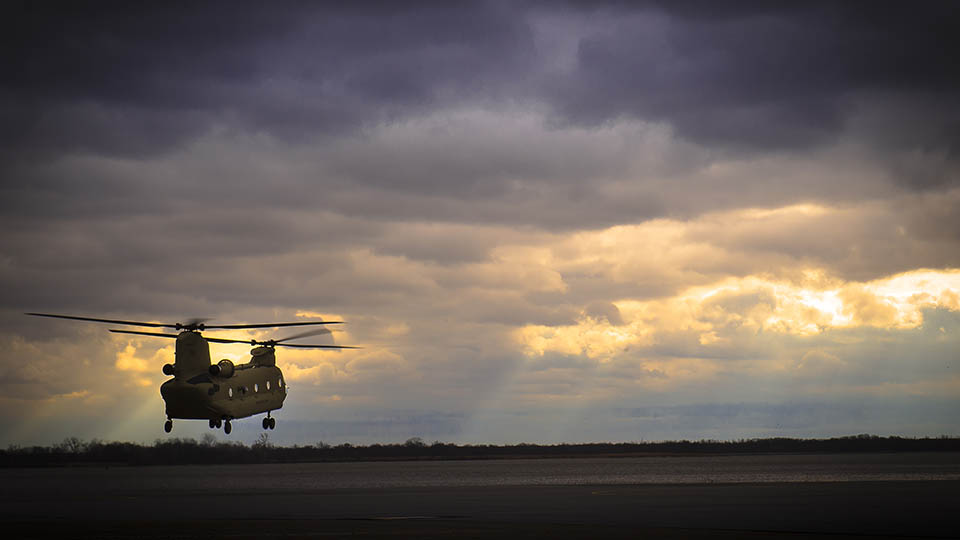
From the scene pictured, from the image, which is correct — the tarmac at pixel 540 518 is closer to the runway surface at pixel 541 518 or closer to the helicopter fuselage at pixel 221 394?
the runway surface at pixel 541 518

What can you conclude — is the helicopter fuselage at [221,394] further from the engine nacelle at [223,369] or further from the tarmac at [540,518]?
the tarmac at [540,518]

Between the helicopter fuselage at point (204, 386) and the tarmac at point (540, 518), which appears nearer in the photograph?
the tarmac at point (540, 518)

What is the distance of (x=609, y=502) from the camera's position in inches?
3711

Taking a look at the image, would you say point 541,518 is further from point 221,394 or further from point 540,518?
point 221,394

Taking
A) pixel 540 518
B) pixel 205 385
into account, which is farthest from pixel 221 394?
pixel 540 518

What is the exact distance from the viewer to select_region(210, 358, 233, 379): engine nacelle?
79.3 metres

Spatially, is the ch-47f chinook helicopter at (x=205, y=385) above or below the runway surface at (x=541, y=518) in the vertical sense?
above

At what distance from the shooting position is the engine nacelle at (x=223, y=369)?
79312 mm

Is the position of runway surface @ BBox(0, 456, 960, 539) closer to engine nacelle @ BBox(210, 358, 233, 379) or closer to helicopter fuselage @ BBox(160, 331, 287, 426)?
helicopter fuselage @ BBox(160, 331, 287, 426)

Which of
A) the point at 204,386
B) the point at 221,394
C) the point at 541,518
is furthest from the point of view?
the point at 221,394

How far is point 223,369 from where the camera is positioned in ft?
264

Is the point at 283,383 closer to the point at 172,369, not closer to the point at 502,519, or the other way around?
the point at 172,369

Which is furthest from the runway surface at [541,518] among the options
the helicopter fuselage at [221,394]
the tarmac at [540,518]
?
the helicopter fuselage at [221,394]

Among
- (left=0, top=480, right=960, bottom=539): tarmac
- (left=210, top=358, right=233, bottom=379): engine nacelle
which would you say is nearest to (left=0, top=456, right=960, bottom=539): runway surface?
(left=0, top=480, right=960, bottom=539): tarmac
